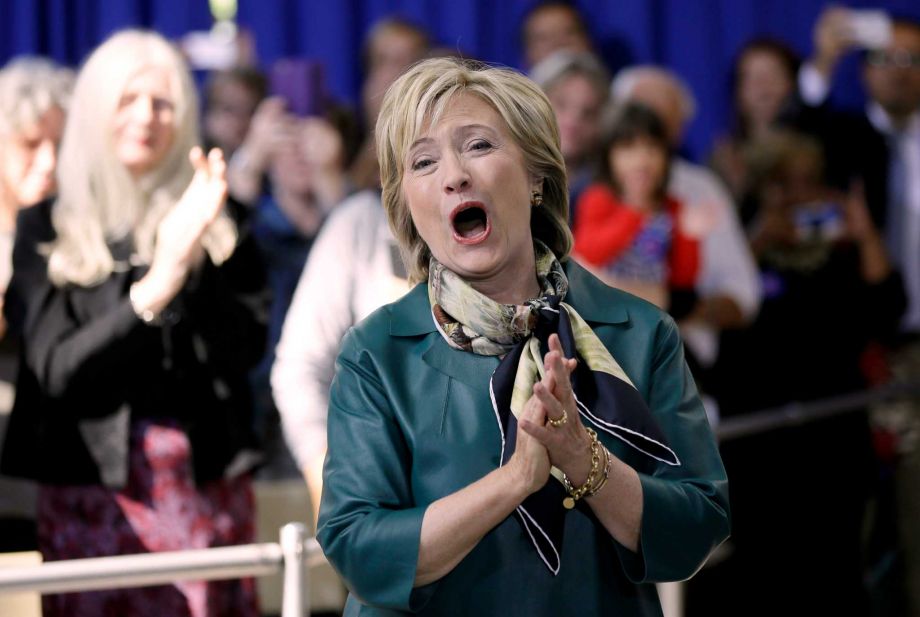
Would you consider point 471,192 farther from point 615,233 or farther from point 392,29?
point 392,29

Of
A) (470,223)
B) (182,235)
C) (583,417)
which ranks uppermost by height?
(470,223)

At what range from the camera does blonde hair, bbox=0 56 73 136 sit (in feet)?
10.9

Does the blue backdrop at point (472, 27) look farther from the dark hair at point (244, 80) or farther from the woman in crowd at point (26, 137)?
the woman in crowd at point (26, 137)

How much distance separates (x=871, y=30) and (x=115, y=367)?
3630mm

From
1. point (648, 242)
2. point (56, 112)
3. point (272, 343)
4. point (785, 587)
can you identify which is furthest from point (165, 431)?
point (785, 587)

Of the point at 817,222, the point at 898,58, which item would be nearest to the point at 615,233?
the point at 817,222

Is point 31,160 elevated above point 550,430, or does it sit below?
below

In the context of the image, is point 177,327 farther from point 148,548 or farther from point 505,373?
point 505,373

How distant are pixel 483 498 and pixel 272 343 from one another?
267cm

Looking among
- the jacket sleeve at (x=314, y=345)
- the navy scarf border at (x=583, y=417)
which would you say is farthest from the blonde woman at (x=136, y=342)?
the navy scarf border at (x=583, y=417)

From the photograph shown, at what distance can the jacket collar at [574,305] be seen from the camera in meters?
1.84

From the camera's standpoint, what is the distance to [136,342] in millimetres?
2934

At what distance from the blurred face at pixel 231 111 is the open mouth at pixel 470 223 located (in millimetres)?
2909

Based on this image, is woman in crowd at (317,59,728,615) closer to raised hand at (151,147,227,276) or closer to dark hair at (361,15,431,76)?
raised hand at (151,147,227,276)
